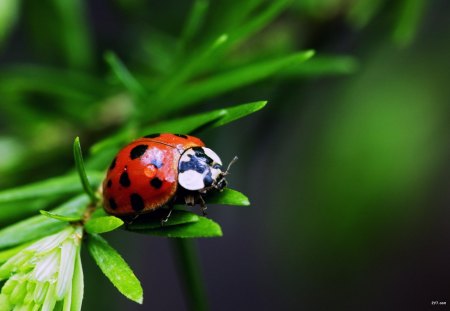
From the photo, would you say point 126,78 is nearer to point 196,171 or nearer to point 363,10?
point 196,171

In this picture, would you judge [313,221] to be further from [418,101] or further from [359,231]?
[418,101]

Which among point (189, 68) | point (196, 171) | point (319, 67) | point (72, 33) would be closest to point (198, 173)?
point (196, 171)

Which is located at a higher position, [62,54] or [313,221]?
Answer: [62,54]

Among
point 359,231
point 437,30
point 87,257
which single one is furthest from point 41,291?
point 437,30

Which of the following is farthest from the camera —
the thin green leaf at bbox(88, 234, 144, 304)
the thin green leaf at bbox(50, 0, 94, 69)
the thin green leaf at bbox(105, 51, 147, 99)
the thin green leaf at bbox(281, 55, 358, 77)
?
the thin green leaf at bbox(50, 0, 94, 69)

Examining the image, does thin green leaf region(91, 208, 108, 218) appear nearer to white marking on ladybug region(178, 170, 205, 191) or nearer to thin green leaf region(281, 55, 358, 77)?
white marking on ladybug region(178, 170, 205, 191)

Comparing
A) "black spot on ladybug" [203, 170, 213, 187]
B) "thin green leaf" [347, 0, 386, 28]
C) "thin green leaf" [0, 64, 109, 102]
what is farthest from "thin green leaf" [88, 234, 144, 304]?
"thin green leaf" [347, 0, 386, 28]

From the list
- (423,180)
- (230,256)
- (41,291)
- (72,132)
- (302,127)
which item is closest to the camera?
(41,291)
